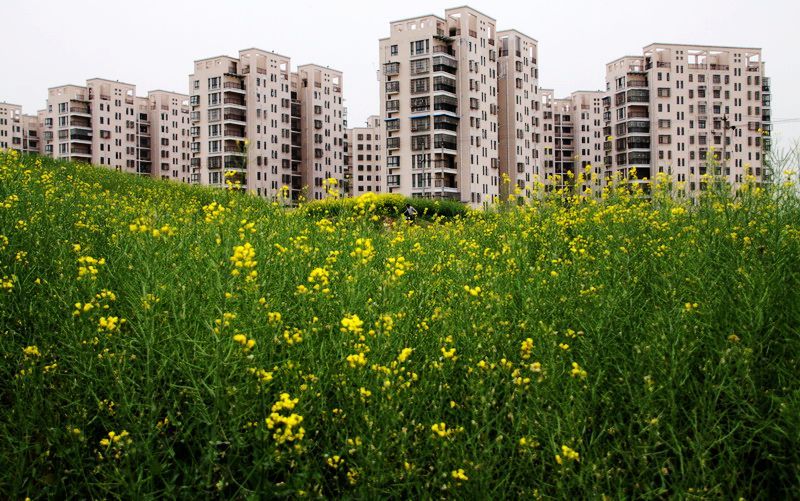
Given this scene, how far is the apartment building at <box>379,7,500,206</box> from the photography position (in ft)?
235

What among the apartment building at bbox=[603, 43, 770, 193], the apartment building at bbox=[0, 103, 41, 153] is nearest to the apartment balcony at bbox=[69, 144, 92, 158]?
the apartment building at bbox=[0, 103, 41, 153]

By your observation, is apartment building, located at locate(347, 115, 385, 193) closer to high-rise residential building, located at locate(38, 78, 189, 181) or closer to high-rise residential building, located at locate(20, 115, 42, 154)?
high-rise residential building, located at locate(38, 78, 189, 181)

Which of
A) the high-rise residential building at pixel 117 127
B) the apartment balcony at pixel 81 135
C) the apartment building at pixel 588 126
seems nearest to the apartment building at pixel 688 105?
the apartment building at pixel 588 126

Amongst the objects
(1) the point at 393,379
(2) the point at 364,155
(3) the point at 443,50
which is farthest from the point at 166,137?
(1) the point at 393,379

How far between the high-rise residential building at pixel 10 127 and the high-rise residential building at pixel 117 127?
52.3ft

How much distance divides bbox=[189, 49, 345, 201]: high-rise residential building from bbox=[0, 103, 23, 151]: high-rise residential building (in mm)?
55466

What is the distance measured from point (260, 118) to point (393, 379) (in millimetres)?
90480

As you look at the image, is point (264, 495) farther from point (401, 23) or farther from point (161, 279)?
point (401, 23)

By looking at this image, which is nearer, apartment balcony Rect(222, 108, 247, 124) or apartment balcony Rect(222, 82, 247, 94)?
apartment balcony Rect(222, 108, 247, 124)

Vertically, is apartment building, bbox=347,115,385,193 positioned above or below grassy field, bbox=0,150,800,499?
above

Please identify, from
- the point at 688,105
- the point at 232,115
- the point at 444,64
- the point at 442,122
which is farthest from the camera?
the point at 688,105

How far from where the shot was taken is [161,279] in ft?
17.1

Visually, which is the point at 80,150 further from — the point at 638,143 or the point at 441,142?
the point at 638,143

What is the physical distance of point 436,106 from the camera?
71.6 m
